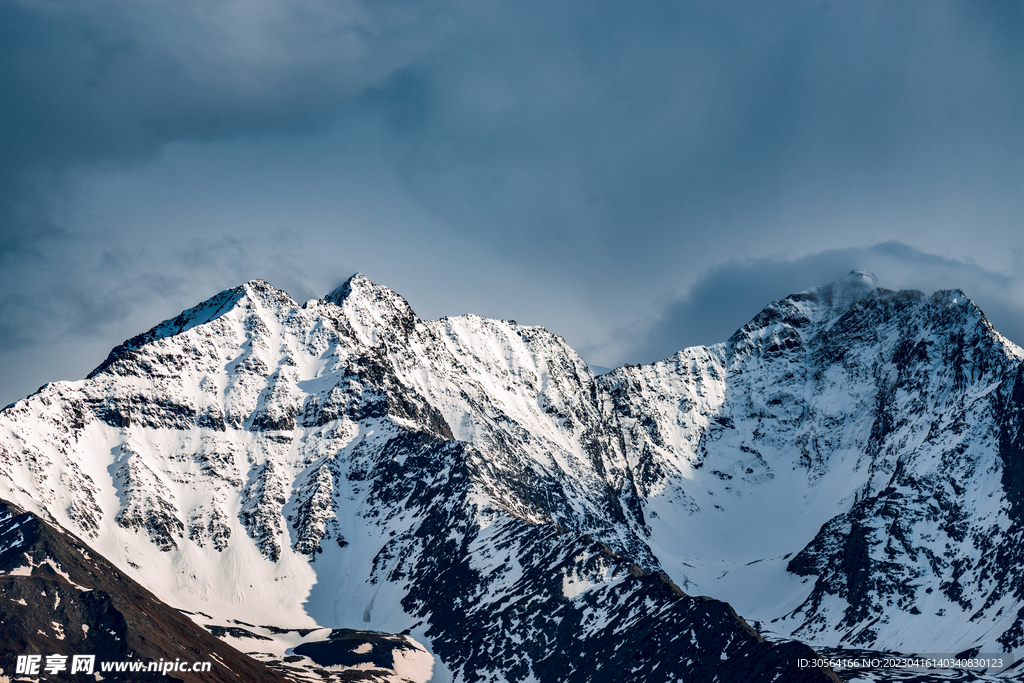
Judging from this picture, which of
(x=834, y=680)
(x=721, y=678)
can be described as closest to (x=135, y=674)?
(x=721, y=678)

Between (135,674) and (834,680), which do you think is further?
(135,674)

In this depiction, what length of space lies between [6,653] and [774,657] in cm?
13999

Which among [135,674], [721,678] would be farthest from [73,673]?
[721,678]

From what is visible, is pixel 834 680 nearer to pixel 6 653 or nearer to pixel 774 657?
pixel 774 657

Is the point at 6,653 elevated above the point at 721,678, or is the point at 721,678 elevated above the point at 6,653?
the point at 6,653

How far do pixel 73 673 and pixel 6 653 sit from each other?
12537 mm

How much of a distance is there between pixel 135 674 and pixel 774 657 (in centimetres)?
11734

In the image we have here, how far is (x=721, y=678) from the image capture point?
193125 millimetres

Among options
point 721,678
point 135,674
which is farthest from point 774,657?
point 135,674

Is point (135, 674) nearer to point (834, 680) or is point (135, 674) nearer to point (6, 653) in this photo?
point (6, 653)

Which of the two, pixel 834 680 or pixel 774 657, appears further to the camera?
pixel 774 657

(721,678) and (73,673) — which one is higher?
(73,673)

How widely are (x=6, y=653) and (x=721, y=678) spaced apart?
13101 cm

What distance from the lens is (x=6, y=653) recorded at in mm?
197625
